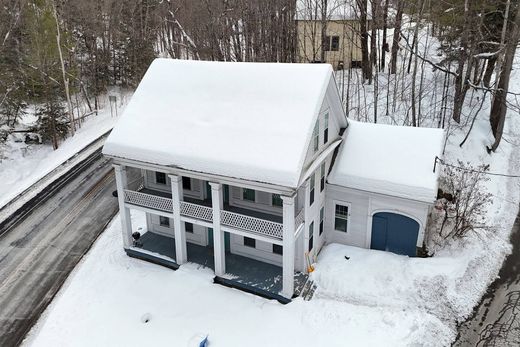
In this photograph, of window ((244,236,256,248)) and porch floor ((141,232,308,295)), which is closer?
porch floor ((141,232,308,295))

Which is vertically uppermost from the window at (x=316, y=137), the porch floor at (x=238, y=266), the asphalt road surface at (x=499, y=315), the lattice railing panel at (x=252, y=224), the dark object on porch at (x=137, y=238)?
the window at (x=316, y=137)

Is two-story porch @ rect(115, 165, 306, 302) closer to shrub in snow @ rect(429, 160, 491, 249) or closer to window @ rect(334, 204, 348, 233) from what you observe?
window @ rect(334, 204, 348, 233)

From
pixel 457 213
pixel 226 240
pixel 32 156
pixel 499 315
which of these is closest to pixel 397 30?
pixel 457 213

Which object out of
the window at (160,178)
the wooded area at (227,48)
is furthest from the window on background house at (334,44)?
the window at (160,178)

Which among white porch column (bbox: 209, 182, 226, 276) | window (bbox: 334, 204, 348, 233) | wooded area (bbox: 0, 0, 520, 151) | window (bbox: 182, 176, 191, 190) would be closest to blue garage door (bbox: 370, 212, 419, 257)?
window (bbox: 334, 204, 348, 233)

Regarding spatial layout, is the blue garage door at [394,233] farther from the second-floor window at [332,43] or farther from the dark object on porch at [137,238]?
the second-floor window at [332,43]

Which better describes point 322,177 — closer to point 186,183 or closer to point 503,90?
point 186,183

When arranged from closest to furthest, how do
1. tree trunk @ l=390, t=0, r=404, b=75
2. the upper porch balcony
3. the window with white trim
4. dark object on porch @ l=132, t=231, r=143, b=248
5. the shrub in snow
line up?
the upper porch balcony
the window with white trim
the shrub in snow
dark object on porch @ l=132, t=231, r=143, b=248
tree trunk @ l=390, t=0, r=404, b=75
